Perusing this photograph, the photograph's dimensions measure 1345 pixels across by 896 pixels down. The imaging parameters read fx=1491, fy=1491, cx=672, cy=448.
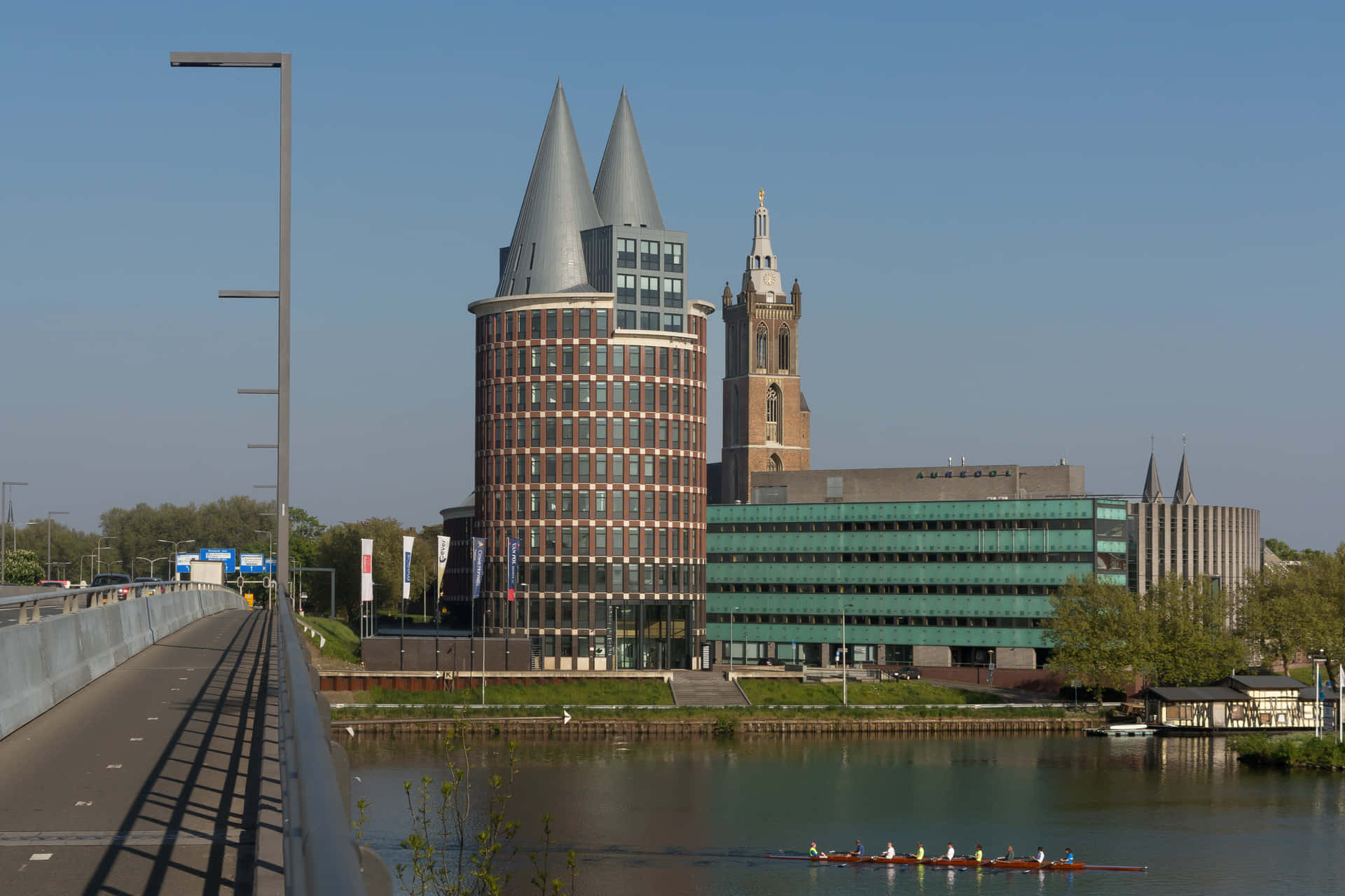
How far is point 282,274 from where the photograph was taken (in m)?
30.8

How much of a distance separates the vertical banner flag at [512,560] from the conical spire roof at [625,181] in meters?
35.4

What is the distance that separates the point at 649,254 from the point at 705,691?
44691mm

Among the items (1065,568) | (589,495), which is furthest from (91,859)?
(1065,568)

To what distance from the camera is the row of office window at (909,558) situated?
14712 centimetres

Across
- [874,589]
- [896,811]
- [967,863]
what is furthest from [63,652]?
[874,589]

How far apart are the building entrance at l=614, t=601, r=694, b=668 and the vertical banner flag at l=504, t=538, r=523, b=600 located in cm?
1044

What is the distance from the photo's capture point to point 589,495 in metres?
144

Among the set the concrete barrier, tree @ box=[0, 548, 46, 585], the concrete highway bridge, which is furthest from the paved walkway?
tree @ box=[0, 548, 46, 585]

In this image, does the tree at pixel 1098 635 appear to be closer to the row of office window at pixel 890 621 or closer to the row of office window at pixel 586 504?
the row of office window at pixel 890 621

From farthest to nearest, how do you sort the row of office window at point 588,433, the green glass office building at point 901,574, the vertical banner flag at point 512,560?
the green glass office building at point 901,574 < the row of office window at point 588,433 < the vertical banner flag at point 512,560

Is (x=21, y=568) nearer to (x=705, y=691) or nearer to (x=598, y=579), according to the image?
(x=598, y=579)

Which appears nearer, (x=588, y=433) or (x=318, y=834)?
(x=318, y=834)

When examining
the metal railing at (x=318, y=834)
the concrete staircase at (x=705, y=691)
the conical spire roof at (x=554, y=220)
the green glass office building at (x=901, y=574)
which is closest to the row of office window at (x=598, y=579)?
the concrete staircase at (x=705, y=691)

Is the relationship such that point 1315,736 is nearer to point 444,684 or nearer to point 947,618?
point 947,618
